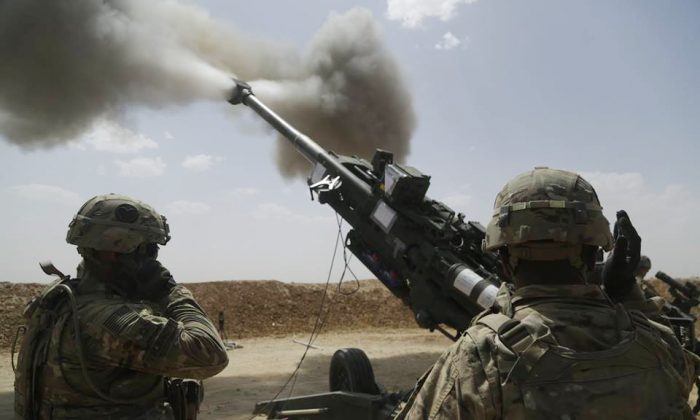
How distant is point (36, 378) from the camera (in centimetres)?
261

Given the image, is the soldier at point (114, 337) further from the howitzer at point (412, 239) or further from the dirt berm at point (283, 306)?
the dirt berm at point (283, 306)

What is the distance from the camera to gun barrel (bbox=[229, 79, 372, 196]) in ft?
23.5

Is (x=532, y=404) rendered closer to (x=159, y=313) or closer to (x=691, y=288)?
(x=159, y=313)

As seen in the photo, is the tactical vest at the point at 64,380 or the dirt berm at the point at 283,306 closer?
the tactical vest at the point at 64,380

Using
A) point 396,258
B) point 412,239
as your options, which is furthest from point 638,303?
point 396,258

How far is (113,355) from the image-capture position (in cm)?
247

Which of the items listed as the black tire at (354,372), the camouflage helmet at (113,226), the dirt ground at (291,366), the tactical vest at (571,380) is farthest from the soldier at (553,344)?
the dirt ground at (291,366)

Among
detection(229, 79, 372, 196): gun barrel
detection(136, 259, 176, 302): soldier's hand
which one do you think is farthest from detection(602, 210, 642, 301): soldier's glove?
detection(229, 79, 372, 196): gun barrel

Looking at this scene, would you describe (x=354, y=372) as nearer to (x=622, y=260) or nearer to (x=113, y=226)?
(x=113, y=226)

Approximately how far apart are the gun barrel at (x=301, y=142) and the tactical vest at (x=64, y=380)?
447 cm

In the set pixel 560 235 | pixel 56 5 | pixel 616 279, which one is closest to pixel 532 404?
pixel 560 235

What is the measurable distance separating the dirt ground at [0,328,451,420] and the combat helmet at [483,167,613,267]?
6.19 meters

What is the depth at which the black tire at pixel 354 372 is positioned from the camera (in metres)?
6.28

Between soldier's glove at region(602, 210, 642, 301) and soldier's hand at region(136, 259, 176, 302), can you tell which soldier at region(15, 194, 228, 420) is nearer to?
soldier's hand at region(136, 259, 176, 302)
